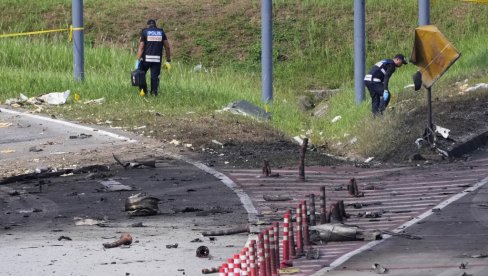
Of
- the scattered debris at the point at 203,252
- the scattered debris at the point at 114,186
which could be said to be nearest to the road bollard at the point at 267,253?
the scattered debris at the point at 203,252

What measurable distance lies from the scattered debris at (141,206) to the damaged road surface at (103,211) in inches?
0.5

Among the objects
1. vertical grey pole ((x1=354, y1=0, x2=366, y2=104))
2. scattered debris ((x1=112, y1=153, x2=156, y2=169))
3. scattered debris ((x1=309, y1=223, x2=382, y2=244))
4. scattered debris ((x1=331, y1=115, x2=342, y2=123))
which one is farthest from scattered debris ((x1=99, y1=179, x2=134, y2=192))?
vertical grey pole ((x1=354, y1=0, x2=366, y2=104))

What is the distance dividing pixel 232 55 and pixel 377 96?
543 inches

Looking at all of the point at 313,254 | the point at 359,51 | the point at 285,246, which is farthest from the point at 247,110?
the point at 285,246

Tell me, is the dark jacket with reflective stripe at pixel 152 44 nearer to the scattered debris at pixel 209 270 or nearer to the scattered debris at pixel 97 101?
the scattered debris at pixel 97 101

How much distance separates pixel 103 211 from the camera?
58.5 feet

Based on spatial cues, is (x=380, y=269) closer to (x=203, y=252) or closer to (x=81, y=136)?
(x=203, y=252)

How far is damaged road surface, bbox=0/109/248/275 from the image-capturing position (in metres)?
13.9

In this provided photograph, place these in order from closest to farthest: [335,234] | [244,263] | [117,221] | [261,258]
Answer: [244,263]
[261,258]
[335,234]
[117,221]

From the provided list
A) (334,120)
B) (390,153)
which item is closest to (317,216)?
(390,153)

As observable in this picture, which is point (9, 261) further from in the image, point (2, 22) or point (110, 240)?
point (2, 22)

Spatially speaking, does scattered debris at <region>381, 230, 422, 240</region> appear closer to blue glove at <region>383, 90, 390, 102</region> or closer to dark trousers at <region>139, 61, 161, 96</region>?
blue glove at <region>383, 90, 390, 102</region>

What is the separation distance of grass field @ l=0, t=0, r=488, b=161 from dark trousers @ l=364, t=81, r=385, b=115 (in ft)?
1.57

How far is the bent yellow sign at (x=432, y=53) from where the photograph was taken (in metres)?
24.7
